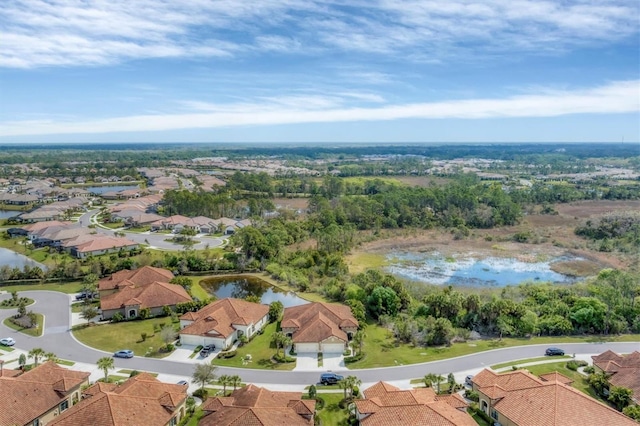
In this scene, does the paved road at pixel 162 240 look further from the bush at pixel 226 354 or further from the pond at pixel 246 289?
the bush at pixel 226 354

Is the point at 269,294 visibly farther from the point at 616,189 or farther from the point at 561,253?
the point at 616,189

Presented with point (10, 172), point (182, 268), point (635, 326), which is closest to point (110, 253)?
point (182, 268)

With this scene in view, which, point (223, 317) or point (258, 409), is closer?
point (258, 409)

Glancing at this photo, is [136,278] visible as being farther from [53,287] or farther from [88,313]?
[53,287]

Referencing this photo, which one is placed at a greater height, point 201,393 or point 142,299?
point 142,299

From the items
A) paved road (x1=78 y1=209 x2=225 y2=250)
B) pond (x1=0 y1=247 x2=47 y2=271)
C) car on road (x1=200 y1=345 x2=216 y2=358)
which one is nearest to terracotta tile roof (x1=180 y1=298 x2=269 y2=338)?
car on road (x1=200 y1=345 x2=216 y2=358)

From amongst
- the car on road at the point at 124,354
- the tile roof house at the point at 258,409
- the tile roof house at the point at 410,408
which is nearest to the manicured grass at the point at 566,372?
the tile roof house at the point at 410,408

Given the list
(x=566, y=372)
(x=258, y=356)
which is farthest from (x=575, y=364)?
(x=258, y=356)
